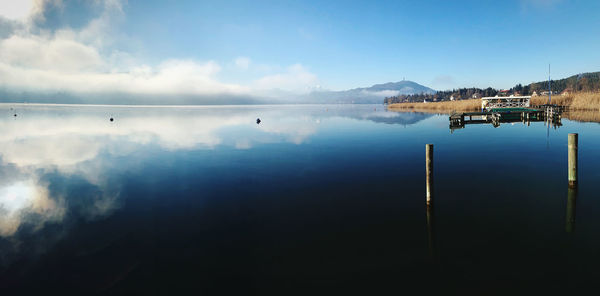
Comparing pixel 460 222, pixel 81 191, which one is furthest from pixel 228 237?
pixel 81 191

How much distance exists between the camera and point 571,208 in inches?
568

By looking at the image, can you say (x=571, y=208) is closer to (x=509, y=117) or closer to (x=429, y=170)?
(x=429, y=170)

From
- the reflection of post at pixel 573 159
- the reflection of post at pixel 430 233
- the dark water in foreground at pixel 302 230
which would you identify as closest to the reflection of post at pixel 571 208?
the dark water in foreground at pixel 302 230

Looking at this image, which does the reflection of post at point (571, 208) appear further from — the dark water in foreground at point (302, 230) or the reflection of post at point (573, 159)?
the reflection of post at point (573, 159)

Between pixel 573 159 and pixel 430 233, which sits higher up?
pixel 573 159

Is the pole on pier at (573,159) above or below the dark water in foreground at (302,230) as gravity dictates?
above

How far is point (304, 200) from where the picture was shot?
16.9 metres

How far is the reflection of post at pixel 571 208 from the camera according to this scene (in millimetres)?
12563

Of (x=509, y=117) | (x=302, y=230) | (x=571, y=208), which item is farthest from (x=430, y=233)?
(x=509, y=117)

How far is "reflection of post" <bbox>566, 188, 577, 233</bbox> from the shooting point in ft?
41.2

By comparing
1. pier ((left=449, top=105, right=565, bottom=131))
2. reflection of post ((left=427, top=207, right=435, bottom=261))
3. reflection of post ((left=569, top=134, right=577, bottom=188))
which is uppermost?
pier ((left=449, top=105, right=565, bottom=131))

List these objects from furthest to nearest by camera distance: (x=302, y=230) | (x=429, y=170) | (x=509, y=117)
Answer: (x=509, y=117), (x=429, y=170), (x=302, y=230)

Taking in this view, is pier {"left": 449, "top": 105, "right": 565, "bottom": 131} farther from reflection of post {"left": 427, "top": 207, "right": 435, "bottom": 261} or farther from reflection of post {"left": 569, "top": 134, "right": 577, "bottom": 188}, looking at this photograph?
reflection of post {"left": 427, "top": 207, "right": 435, "bottom": 261}

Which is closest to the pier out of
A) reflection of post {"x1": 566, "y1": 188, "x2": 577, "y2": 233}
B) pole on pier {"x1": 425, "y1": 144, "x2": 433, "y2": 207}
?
reflection of post {"x1": 566, "y1": 188, "x2": 577, "y2": 233}
